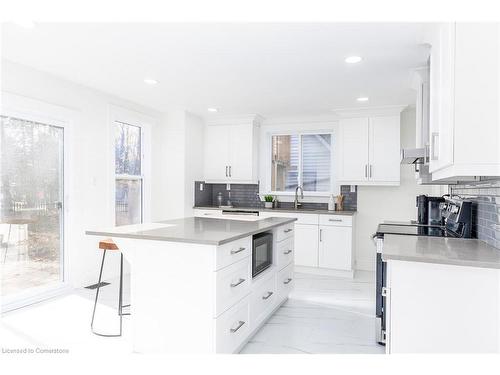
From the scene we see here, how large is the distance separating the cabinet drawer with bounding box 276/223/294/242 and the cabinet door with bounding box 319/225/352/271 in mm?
1369

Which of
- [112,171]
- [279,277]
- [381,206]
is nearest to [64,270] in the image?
[112,171]

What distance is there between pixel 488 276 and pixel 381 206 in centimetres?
337

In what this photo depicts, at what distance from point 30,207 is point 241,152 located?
296 centimetres

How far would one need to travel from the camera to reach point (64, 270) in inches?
146

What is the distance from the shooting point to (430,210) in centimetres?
317

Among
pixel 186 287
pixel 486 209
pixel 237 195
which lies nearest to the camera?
pixel 186 287

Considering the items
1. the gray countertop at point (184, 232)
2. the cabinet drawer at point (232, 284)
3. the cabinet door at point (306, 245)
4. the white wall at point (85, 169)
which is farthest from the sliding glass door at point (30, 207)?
the cabinet door at point (306, 245)

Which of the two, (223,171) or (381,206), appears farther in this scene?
(223,171)

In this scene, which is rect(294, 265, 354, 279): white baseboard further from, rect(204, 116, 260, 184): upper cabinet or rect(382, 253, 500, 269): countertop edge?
rect(382, 253, 500, 269): countertop edge

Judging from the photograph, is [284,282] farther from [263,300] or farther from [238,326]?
[238,326]

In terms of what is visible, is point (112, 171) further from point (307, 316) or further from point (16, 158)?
point (307, 316)

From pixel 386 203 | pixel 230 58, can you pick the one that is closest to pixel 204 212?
pixel 386 203

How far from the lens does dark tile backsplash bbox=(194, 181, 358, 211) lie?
537cm

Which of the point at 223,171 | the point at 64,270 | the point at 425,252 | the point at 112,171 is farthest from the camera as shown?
the point at 223,171
